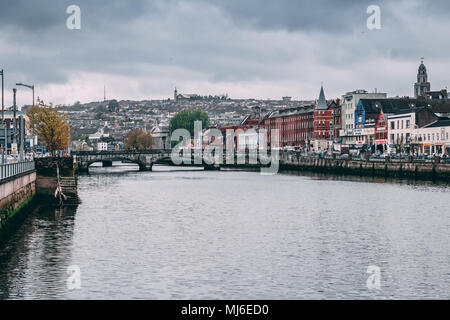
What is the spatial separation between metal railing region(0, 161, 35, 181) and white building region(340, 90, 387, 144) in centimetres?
10961

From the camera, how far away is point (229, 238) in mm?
46438

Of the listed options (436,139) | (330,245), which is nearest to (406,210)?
(330,245)

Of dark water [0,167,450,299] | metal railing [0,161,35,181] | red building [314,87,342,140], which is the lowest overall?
dark water [0,167,450,299]

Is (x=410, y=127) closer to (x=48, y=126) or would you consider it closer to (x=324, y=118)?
(x=324, y=118)

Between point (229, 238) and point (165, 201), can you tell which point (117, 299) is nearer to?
point (229, 238)

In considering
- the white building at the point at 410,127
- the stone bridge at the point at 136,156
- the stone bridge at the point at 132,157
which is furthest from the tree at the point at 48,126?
the white building at the point at 410,127

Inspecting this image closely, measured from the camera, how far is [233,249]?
41906 millimetres

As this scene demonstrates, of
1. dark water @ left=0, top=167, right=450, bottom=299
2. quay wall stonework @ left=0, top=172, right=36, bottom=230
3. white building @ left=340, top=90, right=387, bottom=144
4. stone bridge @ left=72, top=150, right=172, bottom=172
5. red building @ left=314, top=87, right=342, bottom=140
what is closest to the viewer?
dark water @ left=0, top=167, right=450, bottom=299

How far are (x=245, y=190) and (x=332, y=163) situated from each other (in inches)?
1711

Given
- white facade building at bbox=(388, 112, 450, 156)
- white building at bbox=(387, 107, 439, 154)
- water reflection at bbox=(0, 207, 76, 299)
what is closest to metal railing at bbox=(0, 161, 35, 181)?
water reflection at bbox=(0, 207, 76, 299)

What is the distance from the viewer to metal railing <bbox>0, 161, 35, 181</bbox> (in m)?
46.9

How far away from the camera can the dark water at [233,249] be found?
31.9m

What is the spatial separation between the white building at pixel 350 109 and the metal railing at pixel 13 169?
10961 centimetres

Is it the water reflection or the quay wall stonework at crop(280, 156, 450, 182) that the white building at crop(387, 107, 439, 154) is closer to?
the quay wall stonework at crop(280, 156, 450, 182)
